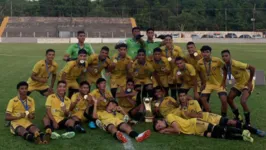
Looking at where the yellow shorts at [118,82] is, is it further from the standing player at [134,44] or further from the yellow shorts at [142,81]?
the standing player at [134,44]

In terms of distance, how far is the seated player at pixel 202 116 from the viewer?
664 centimetres

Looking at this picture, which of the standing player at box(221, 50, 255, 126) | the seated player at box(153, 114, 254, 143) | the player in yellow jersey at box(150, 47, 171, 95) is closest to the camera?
the seated player at box(153, 114, 254, 143)

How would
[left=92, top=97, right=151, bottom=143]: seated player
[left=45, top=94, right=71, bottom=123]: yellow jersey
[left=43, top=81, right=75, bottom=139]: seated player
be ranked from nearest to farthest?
[left=92, top=97, right=151, bottom=143]: seated player, [left=43, top=81, right=75, bottom=139]: seated player, [left=45, top=94, right=71, bottom=123]: yellow jersey

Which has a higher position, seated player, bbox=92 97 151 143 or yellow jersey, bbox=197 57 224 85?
yellow jersey, bbox=197 57 224 85

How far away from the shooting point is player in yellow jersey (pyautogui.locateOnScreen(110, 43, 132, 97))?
8211 millimetres

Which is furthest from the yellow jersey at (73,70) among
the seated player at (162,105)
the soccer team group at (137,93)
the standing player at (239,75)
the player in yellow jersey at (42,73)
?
the standing player at (239,75)

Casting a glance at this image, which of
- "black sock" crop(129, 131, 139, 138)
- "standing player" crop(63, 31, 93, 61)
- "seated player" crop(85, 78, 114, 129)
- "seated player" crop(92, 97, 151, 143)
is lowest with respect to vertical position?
"black sock" crop(129, 131, 139, 138)

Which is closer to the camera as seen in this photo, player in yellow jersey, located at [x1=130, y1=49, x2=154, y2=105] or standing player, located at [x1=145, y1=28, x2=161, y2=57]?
player in yellow jersey, located at [x1=130, y1=49, x2=154, y2=105]

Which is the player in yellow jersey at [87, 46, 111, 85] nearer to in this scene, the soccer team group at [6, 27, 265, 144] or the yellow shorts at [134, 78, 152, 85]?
the soccer team group at [6, 27, 265, 144]

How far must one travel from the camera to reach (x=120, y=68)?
8.39 metres

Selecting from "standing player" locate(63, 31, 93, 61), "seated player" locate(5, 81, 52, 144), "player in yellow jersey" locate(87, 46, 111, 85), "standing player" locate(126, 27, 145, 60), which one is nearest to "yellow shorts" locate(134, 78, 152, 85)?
"standing player" locate(126, 27, 145, 60)

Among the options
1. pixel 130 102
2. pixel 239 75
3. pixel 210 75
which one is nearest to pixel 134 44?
pixel 130 102

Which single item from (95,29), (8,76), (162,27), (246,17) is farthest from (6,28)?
(246,17)

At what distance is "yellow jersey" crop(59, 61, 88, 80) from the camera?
7.96 metres
